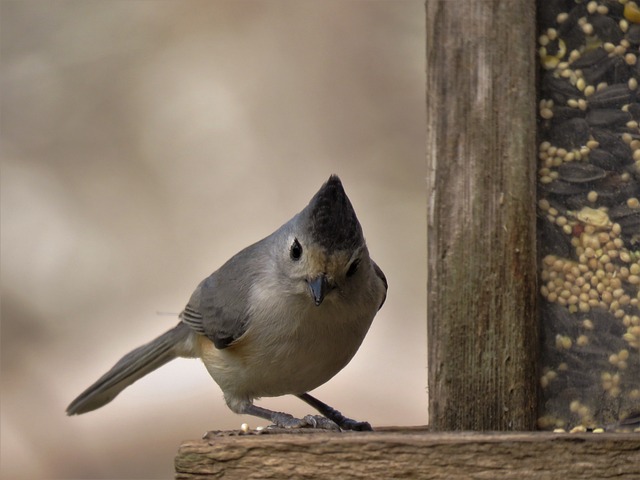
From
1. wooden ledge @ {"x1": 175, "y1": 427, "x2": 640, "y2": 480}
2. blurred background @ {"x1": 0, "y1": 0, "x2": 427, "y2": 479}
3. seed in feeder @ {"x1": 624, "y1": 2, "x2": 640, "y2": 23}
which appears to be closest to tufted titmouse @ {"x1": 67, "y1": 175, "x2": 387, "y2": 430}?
wooden ledge @ {"x1": 175, "y1": 427, "x2": 640, "y2": 480}

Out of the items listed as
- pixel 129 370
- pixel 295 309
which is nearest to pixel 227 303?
pixel 295 309

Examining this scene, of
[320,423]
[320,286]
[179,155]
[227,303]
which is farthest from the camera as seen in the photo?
[179,155]

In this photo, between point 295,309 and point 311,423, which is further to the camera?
point 295,309

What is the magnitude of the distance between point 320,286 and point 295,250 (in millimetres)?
211

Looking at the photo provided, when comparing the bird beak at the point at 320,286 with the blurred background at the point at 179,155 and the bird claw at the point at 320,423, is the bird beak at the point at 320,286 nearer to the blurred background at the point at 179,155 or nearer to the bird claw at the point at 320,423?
the bird claw at the point at 320,423

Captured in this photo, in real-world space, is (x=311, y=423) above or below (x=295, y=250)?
below

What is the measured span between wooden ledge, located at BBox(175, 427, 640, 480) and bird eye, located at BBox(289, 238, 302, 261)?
1199mm

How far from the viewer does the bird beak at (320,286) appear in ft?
13.3

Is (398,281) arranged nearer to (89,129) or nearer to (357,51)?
(357,51)

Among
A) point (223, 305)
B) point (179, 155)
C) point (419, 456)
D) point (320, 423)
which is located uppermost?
point (179, 155)

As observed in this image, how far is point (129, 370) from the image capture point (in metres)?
5.32

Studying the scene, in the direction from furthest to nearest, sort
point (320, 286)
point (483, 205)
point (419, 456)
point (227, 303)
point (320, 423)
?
point (227, 303) → point (320, 286) → point (320, 423) → point (483, 205) → point (419, 456)

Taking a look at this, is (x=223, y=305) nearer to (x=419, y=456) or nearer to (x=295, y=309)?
(x=295, y=309)

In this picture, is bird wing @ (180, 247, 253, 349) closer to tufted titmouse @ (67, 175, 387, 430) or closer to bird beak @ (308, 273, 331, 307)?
tufted titmouse @ (67, 175, 387, 430)
